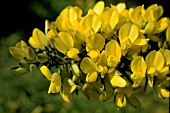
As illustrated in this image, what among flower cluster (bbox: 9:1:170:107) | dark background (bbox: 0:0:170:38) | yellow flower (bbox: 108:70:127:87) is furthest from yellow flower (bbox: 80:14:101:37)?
dark background (bbox: 0:0:170:38)

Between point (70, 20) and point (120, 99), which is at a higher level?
point (70, 20)

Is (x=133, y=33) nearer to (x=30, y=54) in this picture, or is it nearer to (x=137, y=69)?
(x=137, y=69)

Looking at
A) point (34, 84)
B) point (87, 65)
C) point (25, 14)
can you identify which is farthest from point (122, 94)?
point (25, 14)

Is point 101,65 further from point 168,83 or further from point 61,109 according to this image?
point 61,109

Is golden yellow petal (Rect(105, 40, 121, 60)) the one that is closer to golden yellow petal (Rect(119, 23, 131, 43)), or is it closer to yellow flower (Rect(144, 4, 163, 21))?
golden yellow petal (Rect(119, 23, 131, 43))

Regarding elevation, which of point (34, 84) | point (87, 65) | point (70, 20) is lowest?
point (34, 84)

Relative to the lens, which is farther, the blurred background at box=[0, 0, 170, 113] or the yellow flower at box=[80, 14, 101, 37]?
the blurred background at box=[0, 0, 170, 113]

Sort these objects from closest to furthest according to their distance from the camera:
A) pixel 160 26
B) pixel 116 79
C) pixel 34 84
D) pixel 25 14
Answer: pixel 116 79 < pixel 160 26 < pixel 34 84 < pixel 25 14
